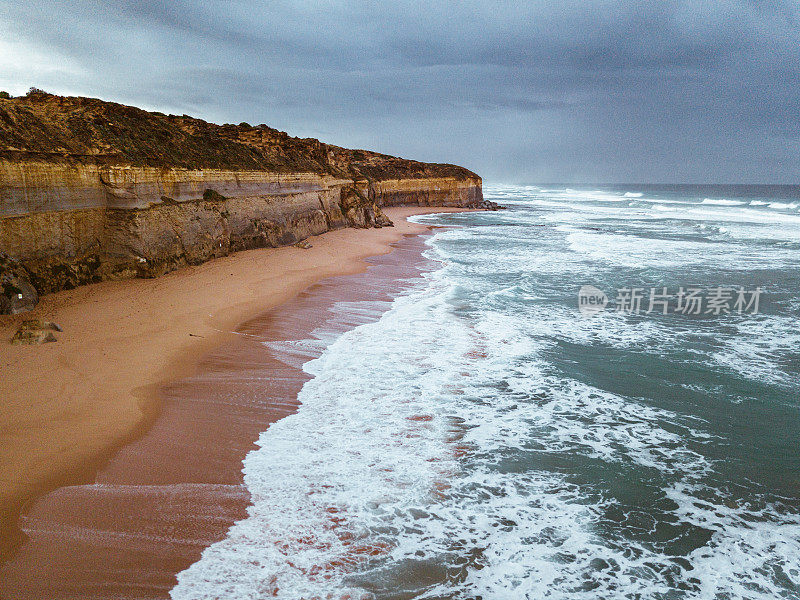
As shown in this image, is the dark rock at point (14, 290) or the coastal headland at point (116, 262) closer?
the coastal headland at point (116, 262)

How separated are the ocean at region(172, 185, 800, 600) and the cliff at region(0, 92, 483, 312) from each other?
241 inches

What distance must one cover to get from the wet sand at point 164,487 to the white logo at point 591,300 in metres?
7.92

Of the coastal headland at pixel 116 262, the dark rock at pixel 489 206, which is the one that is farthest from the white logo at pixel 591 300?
the dark rock at pixel 489 206

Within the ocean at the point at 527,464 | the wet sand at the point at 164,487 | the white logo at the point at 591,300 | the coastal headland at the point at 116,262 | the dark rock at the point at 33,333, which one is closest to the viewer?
the wet sand at the point at 164,487

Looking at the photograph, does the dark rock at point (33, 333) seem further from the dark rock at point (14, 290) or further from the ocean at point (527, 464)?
the ocean at point (527, 464)

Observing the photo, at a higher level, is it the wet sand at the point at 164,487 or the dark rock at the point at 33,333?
the dark rock at the point at 33,333

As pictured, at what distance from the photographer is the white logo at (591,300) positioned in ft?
42.0

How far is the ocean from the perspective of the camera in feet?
13.8

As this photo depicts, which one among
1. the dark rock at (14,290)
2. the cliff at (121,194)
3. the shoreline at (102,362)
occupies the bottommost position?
the shoreline at (102,362)

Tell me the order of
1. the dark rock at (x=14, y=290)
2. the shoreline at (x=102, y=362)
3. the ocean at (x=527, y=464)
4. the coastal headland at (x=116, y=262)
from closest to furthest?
the ocean at (x=527, y=464) < the shoreline at (x=102, y=362) < the coastal headland at (x=116, y=262) < the dark rock at (x=14, y=290)

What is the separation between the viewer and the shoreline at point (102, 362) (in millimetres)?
5215

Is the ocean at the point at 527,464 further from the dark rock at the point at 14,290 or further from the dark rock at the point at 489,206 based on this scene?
the dark rock at the point at 489,206

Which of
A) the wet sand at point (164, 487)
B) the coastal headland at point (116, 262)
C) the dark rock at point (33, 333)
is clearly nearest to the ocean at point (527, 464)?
the wet sand at point (164, 487)

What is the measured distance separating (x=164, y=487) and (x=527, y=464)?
162 inches
